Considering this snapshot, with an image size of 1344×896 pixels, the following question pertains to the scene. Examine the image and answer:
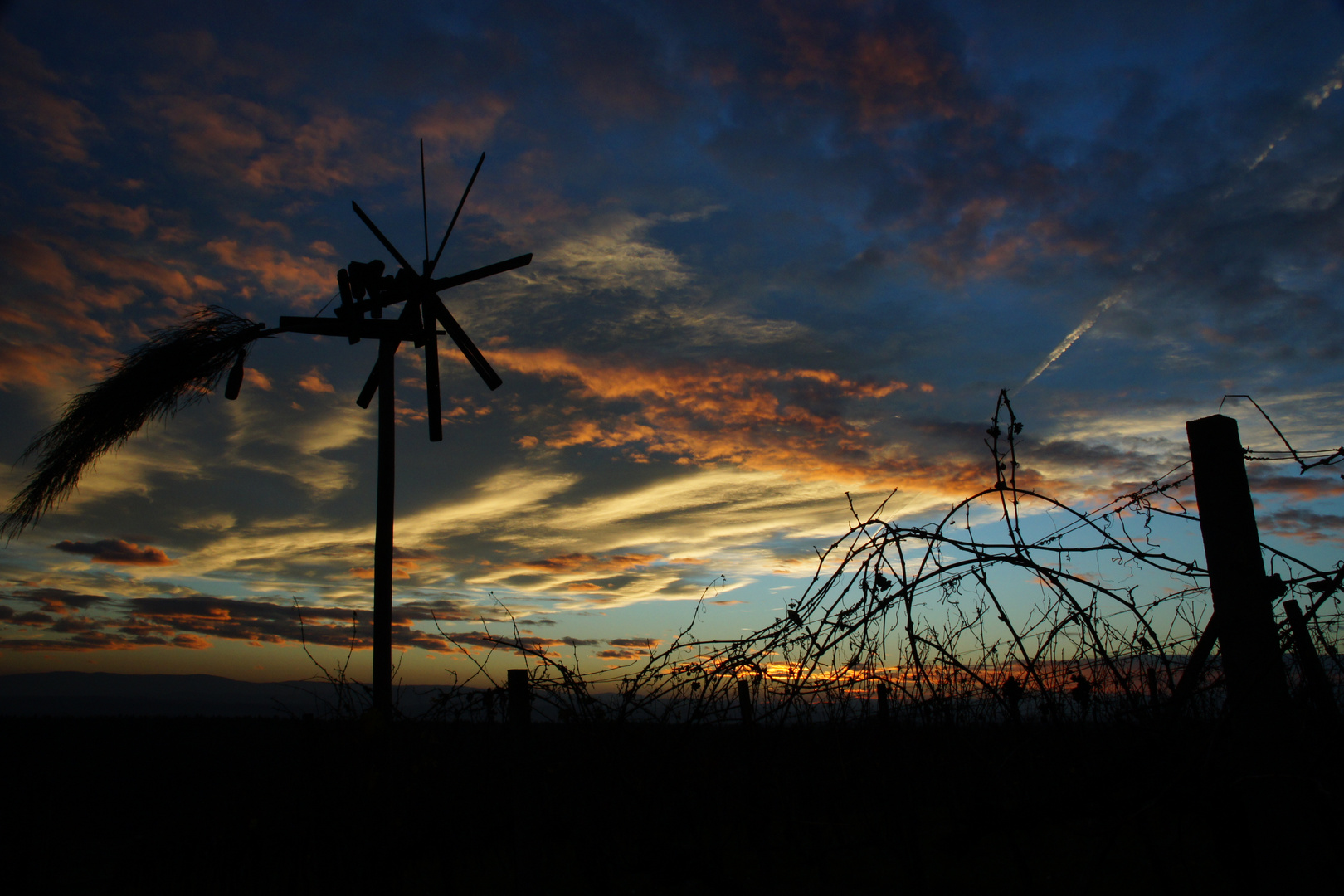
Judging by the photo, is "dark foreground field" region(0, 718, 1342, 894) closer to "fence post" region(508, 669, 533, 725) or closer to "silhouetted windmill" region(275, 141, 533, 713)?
"fence post" region(508, 669, 533, 725)

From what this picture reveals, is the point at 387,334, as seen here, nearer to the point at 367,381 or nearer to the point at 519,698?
the point at 367,381

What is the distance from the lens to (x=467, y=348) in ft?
27.1

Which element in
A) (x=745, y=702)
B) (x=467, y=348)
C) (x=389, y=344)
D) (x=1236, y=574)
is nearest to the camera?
(x=1236, y=574)

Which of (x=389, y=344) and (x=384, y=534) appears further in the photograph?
(x=389, y=344)

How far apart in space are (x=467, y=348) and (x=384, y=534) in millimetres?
2865

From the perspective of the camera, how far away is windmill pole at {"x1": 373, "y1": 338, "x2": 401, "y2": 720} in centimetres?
568

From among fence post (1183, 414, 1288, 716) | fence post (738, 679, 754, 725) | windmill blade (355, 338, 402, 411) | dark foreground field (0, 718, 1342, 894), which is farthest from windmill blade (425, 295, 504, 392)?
fence post (1183, 414, 1288, 716)

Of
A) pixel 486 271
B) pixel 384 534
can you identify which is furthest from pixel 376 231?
pixel 384 534

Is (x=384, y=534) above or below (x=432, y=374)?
below

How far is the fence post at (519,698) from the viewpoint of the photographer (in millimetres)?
3875

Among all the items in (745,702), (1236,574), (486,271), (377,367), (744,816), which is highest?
(486,271)

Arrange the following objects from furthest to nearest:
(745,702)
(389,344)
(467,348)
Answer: (467,348) < (389,344) < (745,702)

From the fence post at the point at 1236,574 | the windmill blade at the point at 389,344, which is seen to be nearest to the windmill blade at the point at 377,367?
the windmill blade at the point at 389,344

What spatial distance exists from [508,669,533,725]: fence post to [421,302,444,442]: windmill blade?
379cm
